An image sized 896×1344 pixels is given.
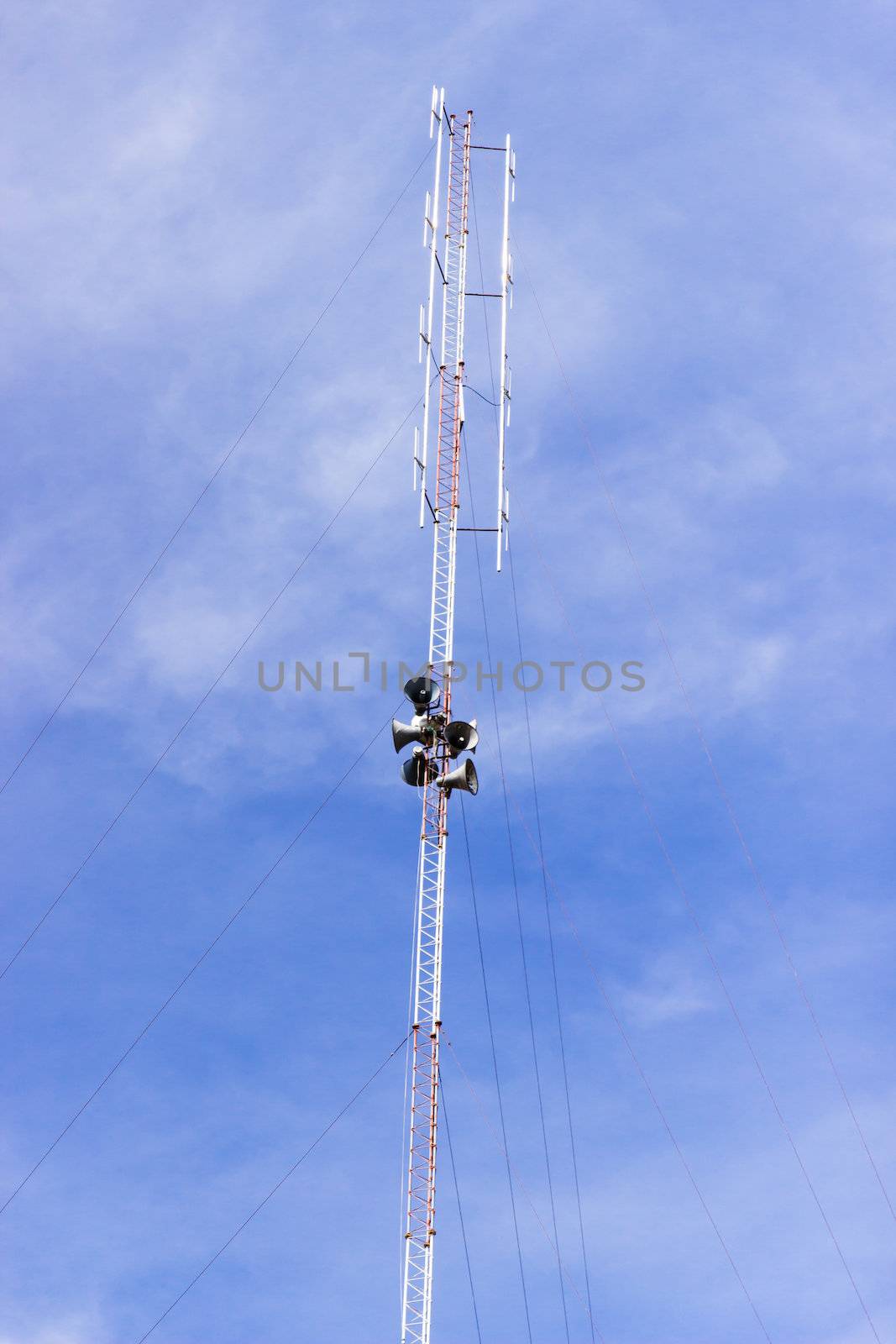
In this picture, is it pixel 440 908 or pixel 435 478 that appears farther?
pixel 435 478

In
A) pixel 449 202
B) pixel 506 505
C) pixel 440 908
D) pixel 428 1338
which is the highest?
pixel 449 202

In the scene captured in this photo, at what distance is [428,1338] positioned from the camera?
61688 mm

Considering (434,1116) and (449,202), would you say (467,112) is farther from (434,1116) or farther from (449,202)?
(434,1116)

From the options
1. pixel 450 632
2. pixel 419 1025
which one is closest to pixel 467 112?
pixel 450 632

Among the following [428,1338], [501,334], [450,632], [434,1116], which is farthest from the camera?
[501,334]

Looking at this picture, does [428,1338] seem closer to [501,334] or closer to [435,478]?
[435,478]

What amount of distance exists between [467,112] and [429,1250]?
44.3m

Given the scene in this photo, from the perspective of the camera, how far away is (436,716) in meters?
69.3

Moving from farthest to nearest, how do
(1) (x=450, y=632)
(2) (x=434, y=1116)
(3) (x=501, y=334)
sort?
(3) (x=501, y=334) < (1) (x=450, y=632) < (2) (x=434, y=1116)

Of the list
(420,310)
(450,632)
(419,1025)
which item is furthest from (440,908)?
(420,310)

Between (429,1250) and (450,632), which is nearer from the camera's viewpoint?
(429,1250)

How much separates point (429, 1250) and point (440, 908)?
36.5ft

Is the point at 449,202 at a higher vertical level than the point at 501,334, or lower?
higher

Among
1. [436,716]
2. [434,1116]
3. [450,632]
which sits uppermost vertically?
[450,632]
